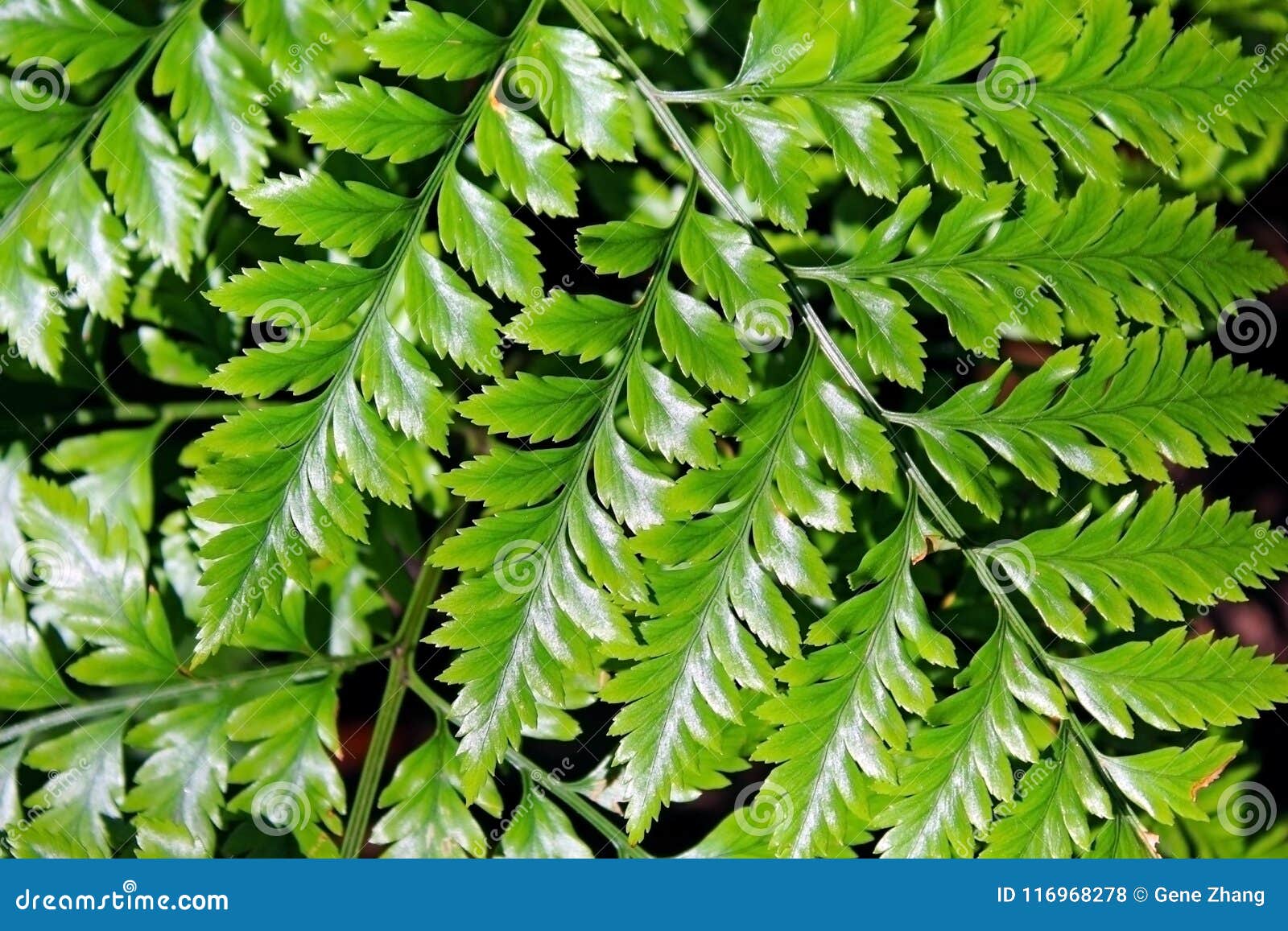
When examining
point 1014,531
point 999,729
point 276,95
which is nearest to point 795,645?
point 999,729

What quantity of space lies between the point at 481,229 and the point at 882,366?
76 cm

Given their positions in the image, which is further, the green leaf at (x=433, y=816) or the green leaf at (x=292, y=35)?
the green leaf at (x=433, y=816)

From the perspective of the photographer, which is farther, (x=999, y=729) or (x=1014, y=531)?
(x=1014, y=531)

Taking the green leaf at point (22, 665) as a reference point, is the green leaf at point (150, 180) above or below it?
above

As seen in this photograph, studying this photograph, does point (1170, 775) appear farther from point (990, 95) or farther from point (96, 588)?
point (96, 588)

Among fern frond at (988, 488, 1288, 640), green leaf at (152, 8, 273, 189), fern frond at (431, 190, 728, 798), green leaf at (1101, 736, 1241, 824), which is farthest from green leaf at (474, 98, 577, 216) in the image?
green leaf at (1101, 736, 1241, 824)

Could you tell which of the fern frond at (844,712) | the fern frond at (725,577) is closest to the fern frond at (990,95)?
the fern frond at (725,577)

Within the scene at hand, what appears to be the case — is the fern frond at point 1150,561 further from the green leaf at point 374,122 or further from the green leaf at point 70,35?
the green leaf at point 70,35

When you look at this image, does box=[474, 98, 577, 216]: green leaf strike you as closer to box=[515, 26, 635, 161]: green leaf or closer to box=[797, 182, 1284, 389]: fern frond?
box=[515, 26, 635, 161]: green leaf

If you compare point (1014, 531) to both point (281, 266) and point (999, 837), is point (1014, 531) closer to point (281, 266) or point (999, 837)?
point (999, 837)

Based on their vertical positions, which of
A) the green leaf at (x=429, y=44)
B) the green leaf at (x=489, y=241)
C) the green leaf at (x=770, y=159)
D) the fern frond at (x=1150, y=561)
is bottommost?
the fern frond at (x=1150, y=561)

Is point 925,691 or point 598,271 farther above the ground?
point 598,271

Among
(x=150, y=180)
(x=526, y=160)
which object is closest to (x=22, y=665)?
(x=150, y=180)

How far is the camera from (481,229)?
5.94 ft
